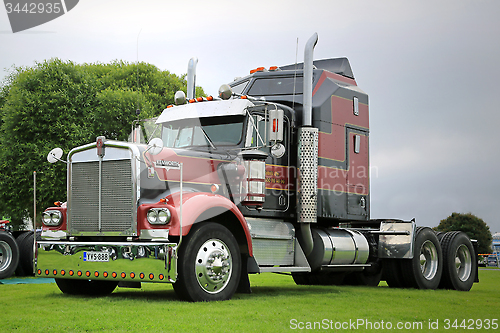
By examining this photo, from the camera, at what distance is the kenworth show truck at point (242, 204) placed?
8.77 meters

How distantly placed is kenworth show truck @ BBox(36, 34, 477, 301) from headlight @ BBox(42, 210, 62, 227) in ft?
0.09

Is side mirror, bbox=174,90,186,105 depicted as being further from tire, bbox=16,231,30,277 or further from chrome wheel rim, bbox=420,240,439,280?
tire, bbox=16,231,30,277

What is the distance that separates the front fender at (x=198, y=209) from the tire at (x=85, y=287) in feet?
8.28

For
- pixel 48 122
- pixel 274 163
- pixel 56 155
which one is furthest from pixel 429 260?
pixel 48 122

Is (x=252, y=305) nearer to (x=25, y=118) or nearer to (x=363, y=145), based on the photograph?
(x=363, y=145)

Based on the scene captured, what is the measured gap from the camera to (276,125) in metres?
10.1

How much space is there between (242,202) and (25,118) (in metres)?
19.8

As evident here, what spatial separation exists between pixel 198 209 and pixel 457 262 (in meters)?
8.00

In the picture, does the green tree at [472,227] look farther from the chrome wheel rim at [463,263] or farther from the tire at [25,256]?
the tire at [25,256]

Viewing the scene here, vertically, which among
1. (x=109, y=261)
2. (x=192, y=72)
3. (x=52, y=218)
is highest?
(x=192, y=72)

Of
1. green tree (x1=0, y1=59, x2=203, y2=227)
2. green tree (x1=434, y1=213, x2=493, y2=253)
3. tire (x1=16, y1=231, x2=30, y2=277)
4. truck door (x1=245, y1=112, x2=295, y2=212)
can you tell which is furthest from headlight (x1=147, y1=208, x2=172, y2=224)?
green tree (x1=434, y1=213, x2=493, y2=253)

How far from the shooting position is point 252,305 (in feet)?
28.3

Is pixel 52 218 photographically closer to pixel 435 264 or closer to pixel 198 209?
pixel 198 209

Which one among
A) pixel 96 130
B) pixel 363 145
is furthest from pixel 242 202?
pixel 96 130
